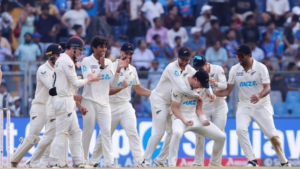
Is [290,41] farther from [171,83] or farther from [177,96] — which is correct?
[177,96]

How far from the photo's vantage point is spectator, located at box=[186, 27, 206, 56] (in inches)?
867

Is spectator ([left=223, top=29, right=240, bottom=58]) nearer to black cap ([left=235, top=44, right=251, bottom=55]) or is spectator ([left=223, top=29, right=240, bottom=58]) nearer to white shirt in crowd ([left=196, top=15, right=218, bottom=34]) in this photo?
white shirt in crowd ([left=196, top=15, right=218, bottom=34])

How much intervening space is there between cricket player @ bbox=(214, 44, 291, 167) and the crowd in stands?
19.4ft

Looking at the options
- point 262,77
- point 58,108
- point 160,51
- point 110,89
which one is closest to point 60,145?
point 58,108

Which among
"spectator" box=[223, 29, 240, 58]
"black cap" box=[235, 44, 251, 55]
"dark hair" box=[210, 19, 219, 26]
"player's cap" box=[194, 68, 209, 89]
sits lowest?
"player's cap" box=[194, 68, 209, 89]

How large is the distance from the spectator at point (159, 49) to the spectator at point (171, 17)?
0.68 metres

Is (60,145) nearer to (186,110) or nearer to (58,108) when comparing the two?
(58,108)

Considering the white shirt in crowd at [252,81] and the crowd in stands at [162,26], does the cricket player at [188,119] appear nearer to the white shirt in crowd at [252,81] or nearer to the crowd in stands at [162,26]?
the white shirt in crowd at [252,81]

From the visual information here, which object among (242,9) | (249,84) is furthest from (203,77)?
(242,9)

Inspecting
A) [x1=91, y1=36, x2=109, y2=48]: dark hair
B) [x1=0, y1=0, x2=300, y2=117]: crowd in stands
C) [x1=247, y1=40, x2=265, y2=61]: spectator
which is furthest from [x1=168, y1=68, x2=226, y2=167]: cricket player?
[x1=247, y1=40, x2=265, y2=61]: spectator

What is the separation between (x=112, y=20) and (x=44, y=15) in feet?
6.63

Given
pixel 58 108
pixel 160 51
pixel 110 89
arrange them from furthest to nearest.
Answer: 1. pixel 160 51
2. pixel 110 89
3. pixel 58 108

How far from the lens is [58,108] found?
45.2 feet

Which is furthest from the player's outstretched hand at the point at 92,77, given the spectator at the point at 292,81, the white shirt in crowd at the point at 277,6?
the white shirt in crowd at the point at 277,6
